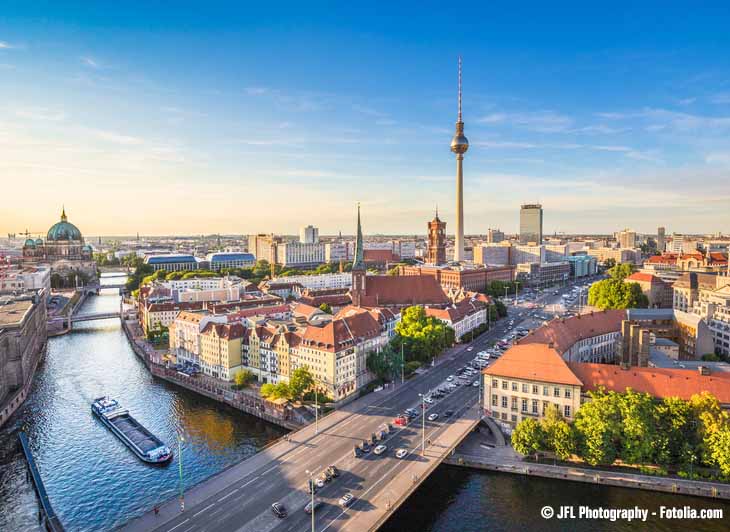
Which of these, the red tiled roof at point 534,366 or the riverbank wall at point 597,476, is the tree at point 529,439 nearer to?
the riverbank wall at point 597,476

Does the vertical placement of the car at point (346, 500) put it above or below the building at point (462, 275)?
below

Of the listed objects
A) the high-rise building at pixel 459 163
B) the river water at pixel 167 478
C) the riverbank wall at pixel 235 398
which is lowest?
the river water at pixel 167 478

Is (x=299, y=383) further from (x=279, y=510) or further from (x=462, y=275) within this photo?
(x=462, y=275)

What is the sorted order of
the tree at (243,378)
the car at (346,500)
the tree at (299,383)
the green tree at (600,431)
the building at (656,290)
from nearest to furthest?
the car at (346,500) < the green tree at (600,431) < the tree at (299,383) < the tree at (243,378) < the building at (656,290)

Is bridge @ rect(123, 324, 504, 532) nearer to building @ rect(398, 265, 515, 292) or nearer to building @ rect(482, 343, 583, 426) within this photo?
building @ rect(482, 343, 583, 426)

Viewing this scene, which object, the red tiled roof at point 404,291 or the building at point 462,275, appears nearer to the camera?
the red tiled roof at point 404,291

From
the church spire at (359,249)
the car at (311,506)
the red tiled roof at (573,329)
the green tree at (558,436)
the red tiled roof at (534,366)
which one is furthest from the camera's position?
the church spire at (359,249)

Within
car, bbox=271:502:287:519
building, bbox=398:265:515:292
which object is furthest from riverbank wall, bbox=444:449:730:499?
building, bbox=398:265:515:292

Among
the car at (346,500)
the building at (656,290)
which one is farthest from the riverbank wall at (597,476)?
the building at (656,290)
